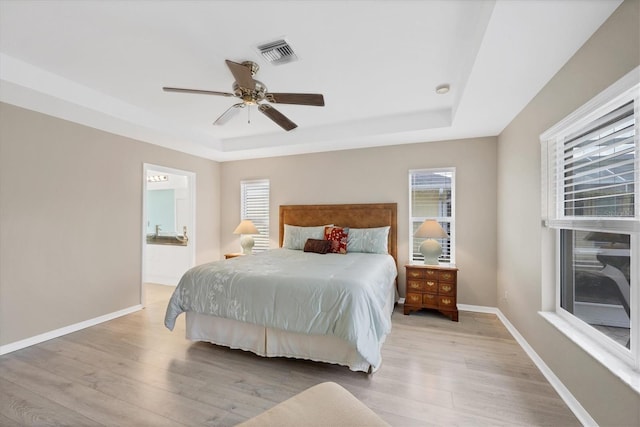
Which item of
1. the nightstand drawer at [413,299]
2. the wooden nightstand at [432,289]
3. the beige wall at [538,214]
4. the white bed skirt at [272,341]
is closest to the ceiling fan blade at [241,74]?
the white bed skirt at [272,341]

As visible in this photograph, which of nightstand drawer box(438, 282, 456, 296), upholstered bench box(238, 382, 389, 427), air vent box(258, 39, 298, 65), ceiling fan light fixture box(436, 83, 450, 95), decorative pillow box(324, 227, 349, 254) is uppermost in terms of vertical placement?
air vent box(258, 39, 298, 65)

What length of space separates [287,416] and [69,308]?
345 centimetres

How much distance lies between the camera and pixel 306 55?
229cm

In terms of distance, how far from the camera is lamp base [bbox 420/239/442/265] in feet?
12.2

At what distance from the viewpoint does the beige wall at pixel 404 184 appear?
3.80 m

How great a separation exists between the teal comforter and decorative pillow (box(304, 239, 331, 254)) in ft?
2.99

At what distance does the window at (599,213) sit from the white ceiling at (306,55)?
531 mm

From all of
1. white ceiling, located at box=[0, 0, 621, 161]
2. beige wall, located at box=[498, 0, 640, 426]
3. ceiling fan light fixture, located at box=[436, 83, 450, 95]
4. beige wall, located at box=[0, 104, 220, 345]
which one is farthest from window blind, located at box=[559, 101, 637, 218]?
beige wall, located at box=[0, 104, 220, 345]

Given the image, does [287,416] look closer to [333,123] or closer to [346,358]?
[346,358]

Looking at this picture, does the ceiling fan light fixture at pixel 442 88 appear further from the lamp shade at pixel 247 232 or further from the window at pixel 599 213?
the lamp shade at pixel 247 232

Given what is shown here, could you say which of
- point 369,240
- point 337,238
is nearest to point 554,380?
point 369,240

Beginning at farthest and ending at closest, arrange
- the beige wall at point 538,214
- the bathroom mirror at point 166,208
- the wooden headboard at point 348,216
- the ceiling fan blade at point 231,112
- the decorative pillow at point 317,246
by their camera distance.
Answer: the bathroom mirror at point 166,208 → the wooden headboard at point 348,216 → the decorative pillow at point 317,246 → the ceiling fan blade at point 231,112 → the beige wall at point 538,214

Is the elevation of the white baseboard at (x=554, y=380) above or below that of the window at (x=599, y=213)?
below

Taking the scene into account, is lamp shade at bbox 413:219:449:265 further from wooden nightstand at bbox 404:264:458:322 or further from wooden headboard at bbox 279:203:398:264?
wooden headboard at bbox 279:203:398:264
